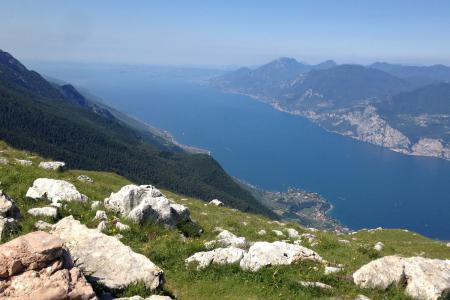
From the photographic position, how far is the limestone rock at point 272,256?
15008 mm

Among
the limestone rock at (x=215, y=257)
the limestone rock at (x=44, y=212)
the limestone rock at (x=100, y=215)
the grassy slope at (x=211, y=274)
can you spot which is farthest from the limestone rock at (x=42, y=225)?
the limestone rock at (x=215, y=257)

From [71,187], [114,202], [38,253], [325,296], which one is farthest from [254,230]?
[38,253]

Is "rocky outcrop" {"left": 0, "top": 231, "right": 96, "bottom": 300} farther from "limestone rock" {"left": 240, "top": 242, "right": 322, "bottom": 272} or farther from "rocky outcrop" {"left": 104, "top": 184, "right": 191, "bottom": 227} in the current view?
"rocky outcrop" {"left": 104, "top": 184, "right": 191, "bottom": 227}

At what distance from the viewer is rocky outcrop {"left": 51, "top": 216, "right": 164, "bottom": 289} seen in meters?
11.9

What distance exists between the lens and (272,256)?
15.5 m

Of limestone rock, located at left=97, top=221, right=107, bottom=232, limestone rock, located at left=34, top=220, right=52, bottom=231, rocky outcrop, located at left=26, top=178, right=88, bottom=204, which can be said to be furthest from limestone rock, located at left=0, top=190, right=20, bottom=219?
rocky outcrop, located at left=26, top=178, right=88, bottom=204

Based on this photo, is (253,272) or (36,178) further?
(36,178)

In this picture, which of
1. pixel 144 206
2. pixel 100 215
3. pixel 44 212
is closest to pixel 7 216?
pixel 44 212

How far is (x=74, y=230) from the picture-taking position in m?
14.7

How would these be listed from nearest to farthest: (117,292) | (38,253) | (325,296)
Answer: (38,253) → (117,292) → (325,296)

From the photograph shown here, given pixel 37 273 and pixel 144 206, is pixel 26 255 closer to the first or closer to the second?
pixel 37 273

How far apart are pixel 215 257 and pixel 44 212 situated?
7.54 m

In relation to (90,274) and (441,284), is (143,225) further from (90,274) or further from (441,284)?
(441,284)

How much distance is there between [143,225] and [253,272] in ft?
21.2
